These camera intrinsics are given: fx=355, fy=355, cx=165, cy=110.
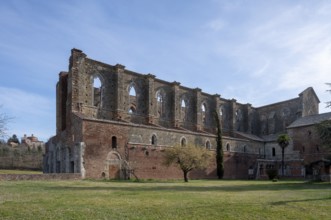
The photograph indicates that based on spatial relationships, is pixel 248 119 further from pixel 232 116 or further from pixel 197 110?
pixel 197 110

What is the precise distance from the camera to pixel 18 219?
9.84m

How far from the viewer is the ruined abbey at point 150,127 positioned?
113 feet

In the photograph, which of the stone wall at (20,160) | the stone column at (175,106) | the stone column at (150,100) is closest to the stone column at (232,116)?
the stone column at (175,106)

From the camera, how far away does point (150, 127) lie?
127ft

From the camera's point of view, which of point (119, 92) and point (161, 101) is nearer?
point (119, 92)

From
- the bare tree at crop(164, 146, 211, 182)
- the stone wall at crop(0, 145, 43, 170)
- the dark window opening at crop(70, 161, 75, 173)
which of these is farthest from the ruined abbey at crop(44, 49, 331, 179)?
the stone wall at crop(0, 145, 43, 170)

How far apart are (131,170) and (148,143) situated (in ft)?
12.9

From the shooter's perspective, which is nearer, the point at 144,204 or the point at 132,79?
the point at 144,204

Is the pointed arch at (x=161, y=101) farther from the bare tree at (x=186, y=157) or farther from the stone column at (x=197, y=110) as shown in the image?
the bare tree at (x=186, y=157)

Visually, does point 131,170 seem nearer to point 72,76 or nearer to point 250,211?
point 72,76

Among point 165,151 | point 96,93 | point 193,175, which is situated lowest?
point 193,175

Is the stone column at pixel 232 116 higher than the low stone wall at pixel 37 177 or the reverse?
higher

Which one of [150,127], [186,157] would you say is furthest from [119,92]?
[186,157]

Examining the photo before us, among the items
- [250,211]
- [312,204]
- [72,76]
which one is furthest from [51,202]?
[72,76]
